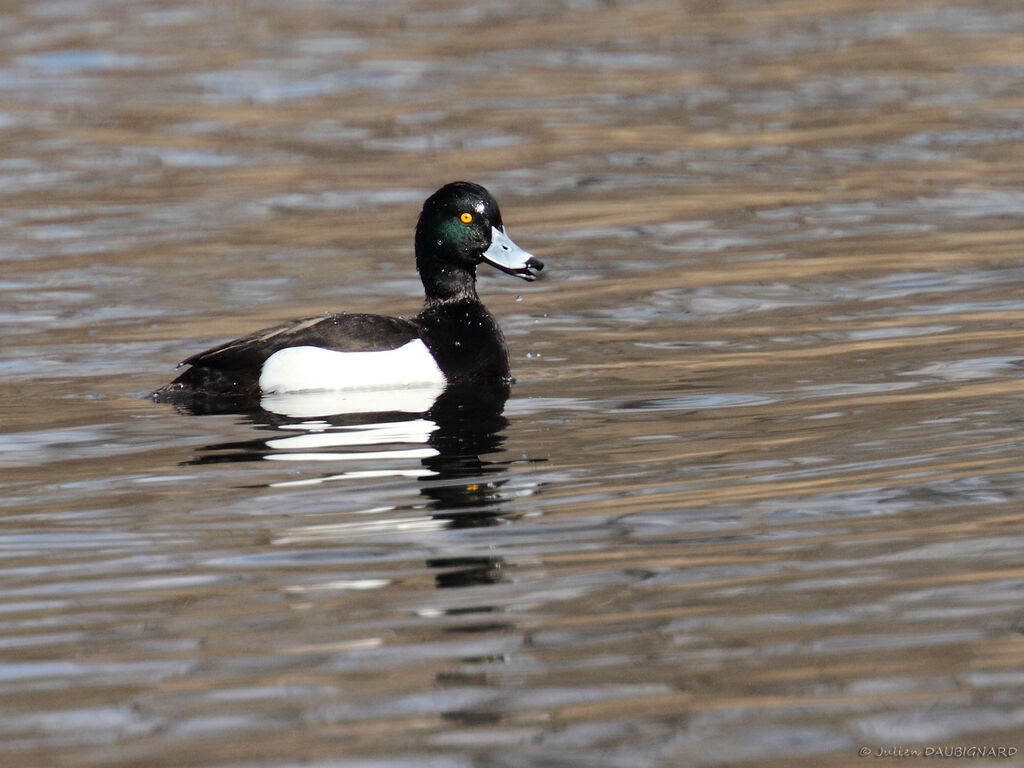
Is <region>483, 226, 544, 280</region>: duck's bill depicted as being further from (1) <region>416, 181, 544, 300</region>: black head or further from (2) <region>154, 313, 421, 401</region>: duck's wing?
(2) <region>154, 313, 421, 401</region>: duck's wing

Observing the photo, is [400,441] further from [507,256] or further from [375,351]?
[507,256]

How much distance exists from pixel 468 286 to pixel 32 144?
765 centimetres

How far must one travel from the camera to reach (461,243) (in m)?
9.05

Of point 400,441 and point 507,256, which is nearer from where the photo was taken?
point 400,441

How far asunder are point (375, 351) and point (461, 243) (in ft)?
3.22

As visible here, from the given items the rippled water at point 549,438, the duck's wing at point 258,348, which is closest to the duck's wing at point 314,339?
the duck's wing at point 258,348

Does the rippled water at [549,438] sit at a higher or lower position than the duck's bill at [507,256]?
lower

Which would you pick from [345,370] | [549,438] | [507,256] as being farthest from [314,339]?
[549,438]

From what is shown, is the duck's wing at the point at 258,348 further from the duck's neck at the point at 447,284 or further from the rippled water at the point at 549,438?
the duck's neck at the point at 447,284

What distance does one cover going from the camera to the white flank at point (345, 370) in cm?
820

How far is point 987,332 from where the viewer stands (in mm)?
8812

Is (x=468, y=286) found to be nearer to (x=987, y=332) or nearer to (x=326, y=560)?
(x=987, y=332)

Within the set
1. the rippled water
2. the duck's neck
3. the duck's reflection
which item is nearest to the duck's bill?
the duck's neck

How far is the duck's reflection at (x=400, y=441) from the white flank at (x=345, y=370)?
0.06m
